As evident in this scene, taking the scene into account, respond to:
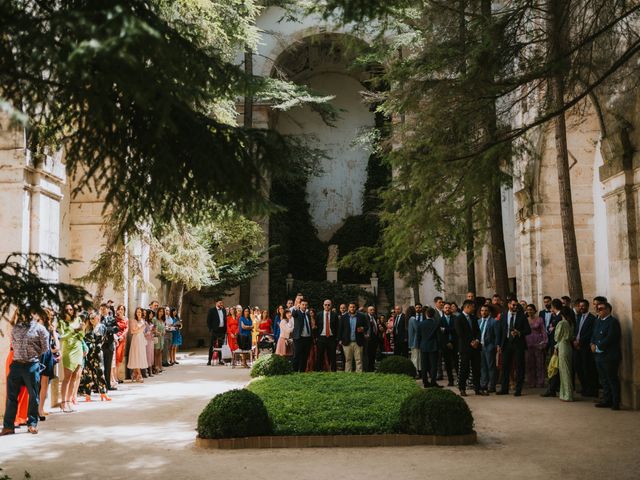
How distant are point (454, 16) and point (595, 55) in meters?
2.69

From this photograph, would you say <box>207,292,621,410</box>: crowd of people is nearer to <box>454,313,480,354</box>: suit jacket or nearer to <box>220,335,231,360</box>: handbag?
<box>454,313,480,354</box>: suit jacket

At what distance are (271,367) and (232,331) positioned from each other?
252 inches

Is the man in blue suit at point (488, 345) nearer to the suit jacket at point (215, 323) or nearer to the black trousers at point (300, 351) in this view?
the black trousers at point (300, 351)

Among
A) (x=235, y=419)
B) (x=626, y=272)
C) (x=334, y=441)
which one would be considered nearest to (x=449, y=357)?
(x=626, y=272)

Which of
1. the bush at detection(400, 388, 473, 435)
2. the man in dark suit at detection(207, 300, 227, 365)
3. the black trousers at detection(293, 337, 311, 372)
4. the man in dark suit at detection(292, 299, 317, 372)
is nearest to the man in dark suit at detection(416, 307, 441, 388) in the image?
the man in dark suit at detection(292, 299, 317, 372)

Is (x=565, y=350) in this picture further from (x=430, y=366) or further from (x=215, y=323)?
(x=215, y=323)

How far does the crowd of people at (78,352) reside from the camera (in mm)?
9664

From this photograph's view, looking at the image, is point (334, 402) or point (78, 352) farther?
point (78, 352)

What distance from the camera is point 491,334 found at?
1353 cm

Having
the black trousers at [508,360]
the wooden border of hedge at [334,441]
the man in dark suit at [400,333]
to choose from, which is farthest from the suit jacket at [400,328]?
the wooden border of hedge at [334,441]

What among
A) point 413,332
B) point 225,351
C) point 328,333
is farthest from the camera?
point 225,351

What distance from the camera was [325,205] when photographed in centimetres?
3822

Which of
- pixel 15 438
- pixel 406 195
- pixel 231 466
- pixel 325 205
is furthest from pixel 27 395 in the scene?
pixel 325 205

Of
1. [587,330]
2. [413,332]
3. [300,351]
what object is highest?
[587,330]
